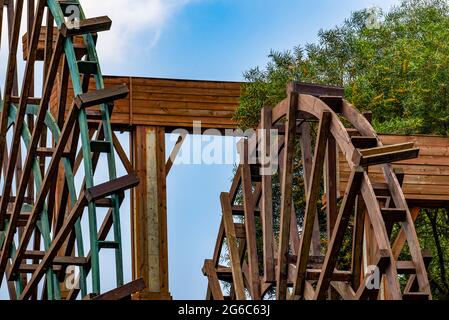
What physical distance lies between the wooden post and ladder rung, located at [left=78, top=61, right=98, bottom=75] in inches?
259

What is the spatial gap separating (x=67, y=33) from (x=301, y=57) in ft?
29.0

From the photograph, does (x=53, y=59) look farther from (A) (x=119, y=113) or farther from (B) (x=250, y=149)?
(A) (x=119, y=113)

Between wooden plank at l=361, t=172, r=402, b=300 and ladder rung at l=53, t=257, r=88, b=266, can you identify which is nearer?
wooden plank at l=361, t=172, r=402, b=300

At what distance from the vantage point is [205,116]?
2238 centimetres

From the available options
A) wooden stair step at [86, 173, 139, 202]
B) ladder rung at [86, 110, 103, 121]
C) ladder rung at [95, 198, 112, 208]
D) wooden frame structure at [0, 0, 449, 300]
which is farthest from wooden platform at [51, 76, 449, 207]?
wooden stair step at [86, 173, 139, 202]

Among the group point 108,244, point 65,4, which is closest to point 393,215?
point 108,244

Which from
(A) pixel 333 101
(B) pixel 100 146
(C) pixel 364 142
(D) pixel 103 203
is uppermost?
(A) pixel 333 101

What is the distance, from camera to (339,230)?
39.7 ft

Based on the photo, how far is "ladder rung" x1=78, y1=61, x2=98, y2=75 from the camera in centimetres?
1484

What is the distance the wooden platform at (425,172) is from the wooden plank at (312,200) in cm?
398

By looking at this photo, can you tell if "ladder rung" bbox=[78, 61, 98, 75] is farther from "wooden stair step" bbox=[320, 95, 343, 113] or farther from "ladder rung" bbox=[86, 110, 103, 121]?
"wooden stair step" bbox=[320, 95, 343, 113]

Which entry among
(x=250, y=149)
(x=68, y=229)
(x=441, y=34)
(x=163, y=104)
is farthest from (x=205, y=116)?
(x=68, y=229)

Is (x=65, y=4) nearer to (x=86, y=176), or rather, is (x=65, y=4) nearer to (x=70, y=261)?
(x=86, y=176)

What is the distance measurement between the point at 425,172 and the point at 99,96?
5131 millimetres
